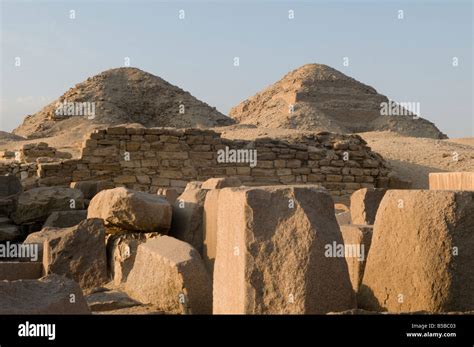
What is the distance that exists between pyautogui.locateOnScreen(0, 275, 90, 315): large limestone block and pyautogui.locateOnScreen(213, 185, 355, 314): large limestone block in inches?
37.8

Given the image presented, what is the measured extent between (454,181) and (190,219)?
8.08ft

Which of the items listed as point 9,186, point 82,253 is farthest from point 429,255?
point 9,186

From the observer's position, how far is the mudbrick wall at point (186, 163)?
14.6 meters

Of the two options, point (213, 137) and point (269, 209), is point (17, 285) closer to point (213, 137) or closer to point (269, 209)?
Answer: point (269, 209)

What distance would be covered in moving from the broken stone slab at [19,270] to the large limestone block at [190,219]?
1326 mm

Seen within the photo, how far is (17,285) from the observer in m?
3.99

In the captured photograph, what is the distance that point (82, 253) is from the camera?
20.9 ft

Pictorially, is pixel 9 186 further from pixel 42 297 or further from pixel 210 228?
pixel 42 297

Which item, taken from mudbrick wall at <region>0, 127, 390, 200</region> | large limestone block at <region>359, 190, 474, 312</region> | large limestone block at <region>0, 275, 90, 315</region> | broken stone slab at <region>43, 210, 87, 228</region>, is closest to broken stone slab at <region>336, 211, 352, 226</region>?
large limestone block at <region>359, 190, 474, 312</region>

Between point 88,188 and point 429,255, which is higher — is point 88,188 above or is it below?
above

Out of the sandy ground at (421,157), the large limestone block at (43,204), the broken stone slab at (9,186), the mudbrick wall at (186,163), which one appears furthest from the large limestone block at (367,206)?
the sandy ground at (421,157)

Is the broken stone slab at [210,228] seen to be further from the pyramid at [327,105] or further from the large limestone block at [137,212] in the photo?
the pyramid at [327,105]
